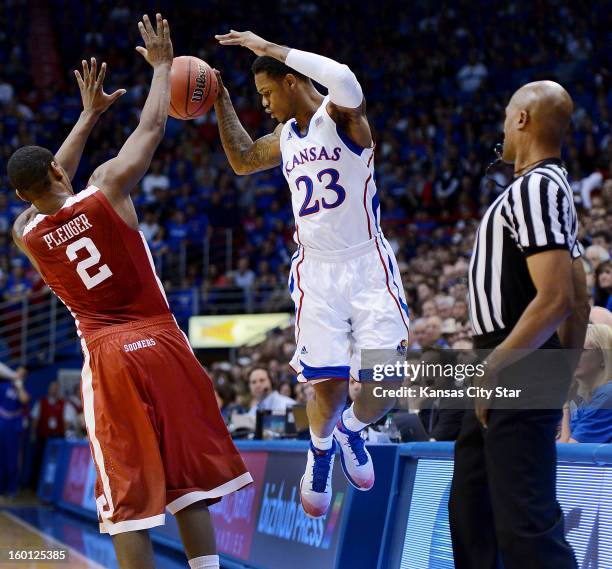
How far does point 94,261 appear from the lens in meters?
4.44

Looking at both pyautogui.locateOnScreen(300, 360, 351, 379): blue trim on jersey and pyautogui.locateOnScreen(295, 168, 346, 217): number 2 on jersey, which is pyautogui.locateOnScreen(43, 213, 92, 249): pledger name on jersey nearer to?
pyautogui.locateOnScreen(295, 168, 346, 217): number 2 on jersey

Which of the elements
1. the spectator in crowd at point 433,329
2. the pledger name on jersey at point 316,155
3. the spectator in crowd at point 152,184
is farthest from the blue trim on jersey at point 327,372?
the spectator in crowd at point 152,184

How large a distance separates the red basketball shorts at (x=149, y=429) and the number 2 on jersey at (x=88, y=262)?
24 cm

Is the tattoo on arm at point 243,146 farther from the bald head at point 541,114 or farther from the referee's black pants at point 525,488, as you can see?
the referee's black pants at point 525,488

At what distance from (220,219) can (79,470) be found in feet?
21.5

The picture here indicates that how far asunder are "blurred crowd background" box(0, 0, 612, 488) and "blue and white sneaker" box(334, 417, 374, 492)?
5.59 meters

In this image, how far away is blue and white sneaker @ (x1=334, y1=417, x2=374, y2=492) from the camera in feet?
16.9

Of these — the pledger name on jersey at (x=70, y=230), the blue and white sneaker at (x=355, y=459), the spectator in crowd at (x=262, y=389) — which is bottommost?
the spectator in crowd at (x=262, y=389)

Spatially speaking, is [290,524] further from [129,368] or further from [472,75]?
[472,75]

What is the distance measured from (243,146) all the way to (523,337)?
118 inches

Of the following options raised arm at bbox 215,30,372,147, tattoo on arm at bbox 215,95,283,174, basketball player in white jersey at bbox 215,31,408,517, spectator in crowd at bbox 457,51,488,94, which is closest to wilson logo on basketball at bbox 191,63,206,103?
tattoo on arm at bbox 215,95,283,174

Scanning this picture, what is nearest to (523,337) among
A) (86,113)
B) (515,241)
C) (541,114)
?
(515,241)

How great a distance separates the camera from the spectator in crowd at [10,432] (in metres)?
16.5

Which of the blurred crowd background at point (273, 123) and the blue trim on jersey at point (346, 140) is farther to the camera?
the blurred crowd background at point (273, 123)
